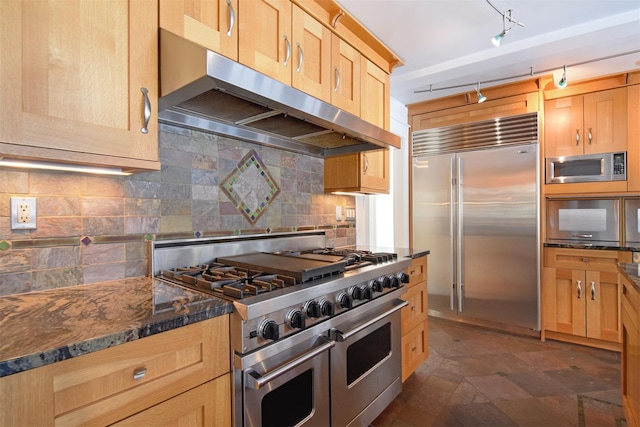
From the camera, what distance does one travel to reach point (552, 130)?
3.15 m

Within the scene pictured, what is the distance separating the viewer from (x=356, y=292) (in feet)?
5.32

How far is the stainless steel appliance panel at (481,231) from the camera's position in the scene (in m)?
3.17

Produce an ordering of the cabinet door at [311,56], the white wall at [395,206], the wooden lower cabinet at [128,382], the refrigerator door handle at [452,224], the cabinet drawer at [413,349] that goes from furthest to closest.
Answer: the refrigerator door handle at [452,224] < the white wall at [395,206] < the cabinet drawer at [413,349] < the cabinet door at [311,56] < the wooden lower cabinet at [128,382]

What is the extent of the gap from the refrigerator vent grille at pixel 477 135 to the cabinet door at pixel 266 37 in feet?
8.05

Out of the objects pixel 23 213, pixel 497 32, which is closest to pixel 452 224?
pixel 497 32

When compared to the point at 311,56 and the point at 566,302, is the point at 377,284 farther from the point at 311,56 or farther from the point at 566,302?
the point at 566,302

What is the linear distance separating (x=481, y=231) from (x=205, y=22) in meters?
3.12

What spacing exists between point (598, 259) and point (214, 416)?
3.37m

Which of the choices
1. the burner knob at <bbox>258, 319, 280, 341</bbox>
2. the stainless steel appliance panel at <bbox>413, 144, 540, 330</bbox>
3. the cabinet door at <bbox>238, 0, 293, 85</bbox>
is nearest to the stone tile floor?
the stainless steel appliance panel at <bbox>413, 144, 540, 330</bbox>

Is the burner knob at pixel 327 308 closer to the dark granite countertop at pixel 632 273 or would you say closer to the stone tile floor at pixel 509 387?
the stone tile floor at pixel 509 387

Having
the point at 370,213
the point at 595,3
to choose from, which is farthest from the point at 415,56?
the point at 370,213

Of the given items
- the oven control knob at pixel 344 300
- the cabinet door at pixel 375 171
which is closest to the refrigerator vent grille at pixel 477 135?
the cabinet door at pixel 375 171

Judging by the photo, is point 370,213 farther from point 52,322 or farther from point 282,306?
point 52,322

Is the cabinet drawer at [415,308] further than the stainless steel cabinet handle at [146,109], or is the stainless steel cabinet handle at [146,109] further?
the cabinet drawer at [415,308]
